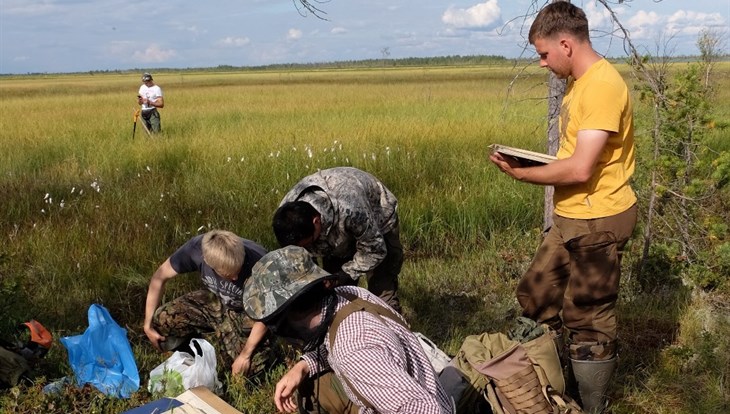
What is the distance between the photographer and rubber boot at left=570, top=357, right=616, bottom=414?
3025mm

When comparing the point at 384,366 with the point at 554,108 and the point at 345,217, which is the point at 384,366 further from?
the point at 554,108

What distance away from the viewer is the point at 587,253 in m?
2.88

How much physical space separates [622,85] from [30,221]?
5.23m

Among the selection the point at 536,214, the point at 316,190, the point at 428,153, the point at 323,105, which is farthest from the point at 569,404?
the point at 323,105

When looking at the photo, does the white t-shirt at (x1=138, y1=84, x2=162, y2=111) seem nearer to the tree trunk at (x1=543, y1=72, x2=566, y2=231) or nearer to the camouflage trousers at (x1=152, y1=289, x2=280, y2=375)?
the camouflage trousers at (x1=152, y1=289, x2=280, y2=375)

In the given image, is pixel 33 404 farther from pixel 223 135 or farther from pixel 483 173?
pixel 223 135

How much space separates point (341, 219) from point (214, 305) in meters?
1.25

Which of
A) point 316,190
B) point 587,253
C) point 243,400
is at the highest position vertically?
point 316,190

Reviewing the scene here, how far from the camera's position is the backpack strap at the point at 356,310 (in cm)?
208

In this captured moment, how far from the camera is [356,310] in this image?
6.90 feet

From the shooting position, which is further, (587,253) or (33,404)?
(33,404)

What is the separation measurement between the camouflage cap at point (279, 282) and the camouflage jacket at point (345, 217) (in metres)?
0.81

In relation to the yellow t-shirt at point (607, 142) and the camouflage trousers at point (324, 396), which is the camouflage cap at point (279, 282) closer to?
the camouflage trousers at point (324, 396)

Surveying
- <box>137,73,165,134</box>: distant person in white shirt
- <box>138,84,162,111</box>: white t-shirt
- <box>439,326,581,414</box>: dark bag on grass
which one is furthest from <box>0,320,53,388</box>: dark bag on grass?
<box>138,84,162,111</box>: white t-shirt
